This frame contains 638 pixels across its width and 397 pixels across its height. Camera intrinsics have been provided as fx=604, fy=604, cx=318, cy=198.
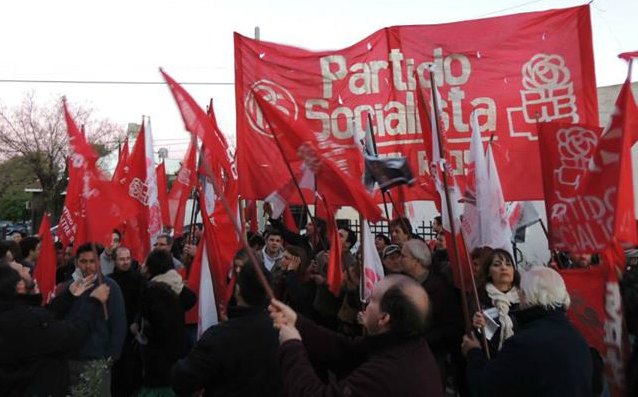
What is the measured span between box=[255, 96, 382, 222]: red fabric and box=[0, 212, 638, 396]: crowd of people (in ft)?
2.21

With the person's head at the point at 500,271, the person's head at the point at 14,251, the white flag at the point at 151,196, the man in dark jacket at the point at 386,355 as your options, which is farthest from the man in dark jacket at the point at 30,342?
the white flag at the point at 151,196

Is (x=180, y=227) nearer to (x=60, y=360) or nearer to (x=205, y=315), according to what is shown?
(x=205, y=315)

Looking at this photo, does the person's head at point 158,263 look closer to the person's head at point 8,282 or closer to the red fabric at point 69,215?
the person's head at point 8,282

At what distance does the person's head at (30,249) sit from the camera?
748cm

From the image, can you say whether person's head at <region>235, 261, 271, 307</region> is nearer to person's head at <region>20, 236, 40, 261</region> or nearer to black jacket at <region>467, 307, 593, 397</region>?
black jacket at <region>467, 307, 593, 397</region>

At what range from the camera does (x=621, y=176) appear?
3.55 m

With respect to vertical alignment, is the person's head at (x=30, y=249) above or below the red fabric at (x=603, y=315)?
above

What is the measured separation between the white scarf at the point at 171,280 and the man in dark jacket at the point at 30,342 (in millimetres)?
1233

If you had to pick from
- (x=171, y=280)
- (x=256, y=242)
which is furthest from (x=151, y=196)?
(x=171, y=280)

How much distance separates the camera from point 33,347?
3453mm

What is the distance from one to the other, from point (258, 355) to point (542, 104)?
4620 mm

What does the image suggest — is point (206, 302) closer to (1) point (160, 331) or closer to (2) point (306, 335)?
(1) point (160, 331)

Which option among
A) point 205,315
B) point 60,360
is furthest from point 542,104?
point 60,360

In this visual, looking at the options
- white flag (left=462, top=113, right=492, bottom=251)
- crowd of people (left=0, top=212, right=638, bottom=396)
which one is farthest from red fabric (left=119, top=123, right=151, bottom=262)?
white flag (left=462, top=113, right=492, bottom=251)
